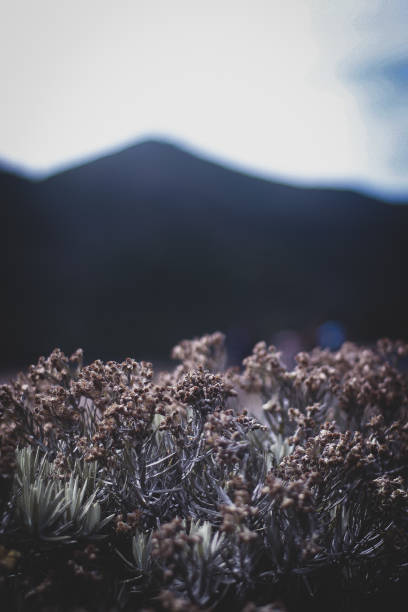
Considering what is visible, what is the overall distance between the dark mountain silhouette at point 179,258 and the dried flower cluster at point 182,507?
803 centimetres

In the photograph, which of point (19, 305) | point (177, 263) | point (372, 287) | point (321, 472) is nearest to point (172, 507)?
point (321, 472)

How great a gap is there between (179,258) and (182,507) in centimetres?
1259

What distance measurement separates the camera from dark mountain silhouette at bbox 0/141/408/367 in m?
11.9

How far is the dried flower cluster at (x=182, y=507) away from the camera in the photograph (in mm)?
1943

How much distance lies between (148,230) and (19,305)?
16.2 feet

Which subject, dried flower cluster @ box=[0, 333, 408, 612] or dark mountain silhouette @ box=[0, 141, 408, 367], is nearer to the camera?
dried flower cluster @ box=[0, 333, 408, 612]

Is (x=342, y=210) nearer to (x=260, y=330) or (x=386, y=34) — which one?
(x=260, y=330)

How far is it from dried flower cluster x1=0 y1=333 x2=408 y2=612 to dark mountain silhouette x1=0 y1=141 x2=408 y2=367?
803 cm

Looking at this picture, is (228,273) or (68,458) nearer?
(68,458)

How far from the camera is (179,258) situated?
1466 centimetres

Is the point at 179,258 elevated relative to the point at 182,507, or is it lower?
elevated

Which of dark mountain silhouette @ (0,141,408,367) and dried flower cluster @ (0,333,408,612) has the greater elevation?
dark mountain silhouette @ (0,141,408,367)

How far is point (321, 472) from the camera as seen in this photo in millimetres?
2227

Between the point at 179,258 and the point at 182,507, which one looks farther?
the point at 179,258
